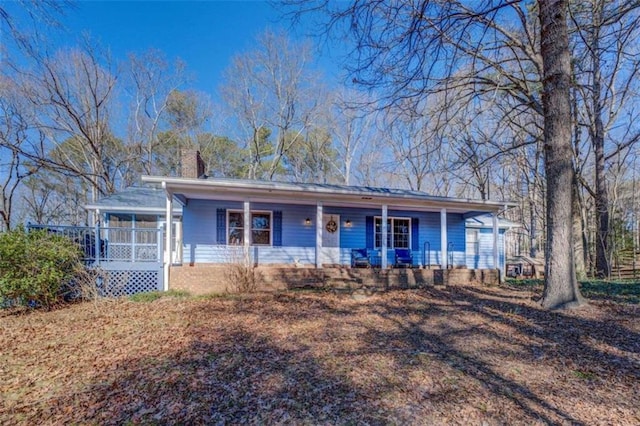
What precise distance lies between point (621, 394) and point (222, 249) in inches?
374

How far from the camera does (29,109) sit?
1623 centimetres

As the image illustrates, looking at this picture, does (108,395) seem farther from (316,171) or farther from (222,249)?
(316,171)

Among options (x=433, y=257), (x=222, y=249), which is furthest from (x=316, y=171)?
(x=222, y=249)

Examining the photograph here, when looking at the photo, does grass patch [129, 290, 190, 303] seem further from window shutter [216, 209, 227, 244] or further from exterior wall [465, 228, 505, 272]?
exterior wall [465, 228, 505, 272]

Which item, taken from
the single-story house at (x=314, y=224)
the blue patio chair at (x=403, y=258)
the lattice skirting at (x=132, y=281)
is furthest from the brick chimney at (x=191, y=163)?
the blue patio chair at (x=403, y=258)

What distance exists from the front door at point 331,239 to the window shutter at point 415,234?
3032 millimetres

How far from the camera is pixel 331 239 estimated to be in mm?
11977

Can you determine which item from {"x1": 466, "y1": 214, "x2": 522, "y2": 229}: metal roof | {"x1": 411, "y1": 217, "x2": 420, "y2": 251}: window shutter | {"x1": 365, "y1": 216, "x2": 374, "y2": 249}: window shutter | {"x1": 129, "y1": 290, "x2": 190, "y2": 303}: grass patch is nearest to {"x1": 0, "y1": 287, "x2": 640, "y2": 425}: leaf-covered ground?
{"x1": 129, "y1": 290, "x2": 190, "y2": 303}: grass patch

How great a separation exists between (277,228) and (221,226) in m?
1.87

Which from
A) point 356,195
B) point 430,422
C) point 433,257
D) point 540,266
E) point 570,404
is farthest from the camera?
point 540,266

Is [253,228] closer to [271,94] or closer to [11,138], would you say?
[271,94]

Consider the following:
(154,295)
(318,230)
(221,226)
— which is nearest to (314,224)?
(318,230)

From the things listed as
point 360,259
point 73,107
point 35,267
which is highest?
point 73,107

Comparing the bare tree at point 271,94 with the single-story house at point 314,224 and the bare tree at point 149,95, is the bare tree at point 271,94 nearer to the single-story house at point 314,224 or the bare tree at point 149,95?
the bare tree at point 149,95
